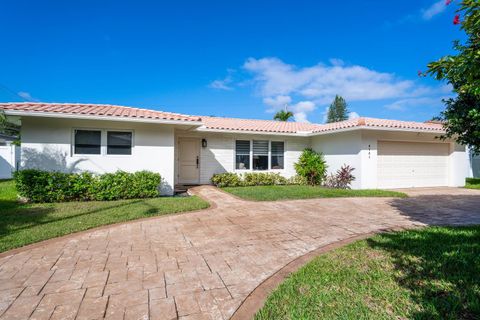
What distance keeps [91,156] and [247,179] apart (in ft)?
24.0

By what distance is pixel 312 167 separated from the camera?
1419 centimetres

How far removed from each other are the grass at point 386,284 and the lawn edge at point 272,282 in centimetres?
11

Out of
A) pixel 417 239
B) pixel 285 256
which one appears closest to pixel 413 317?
pixel 285 256

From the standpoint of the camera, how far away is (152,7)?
11.3 metres

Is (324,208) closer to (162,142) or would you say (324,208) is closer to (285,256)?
(285,256)

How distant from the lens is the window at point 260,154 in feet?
47.1

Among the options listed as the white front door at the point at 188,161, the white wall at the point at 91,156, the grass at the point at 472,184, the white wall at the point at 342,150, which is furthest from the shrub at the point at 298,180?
the grass at the point at 472,184

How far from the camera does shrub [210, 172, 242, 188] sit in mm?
12812

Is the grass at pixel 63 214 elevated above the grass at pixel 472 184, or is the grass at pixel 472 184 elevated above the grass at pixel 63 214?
the grass at pixel 472 184

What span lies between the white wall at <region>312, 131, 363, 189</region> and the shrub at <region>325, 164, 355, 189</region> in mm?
170

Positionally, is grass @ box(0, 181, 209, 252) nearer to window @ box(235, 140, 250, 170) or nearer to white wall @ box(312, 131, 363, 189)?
window @ box(235, 140, 250, 170)

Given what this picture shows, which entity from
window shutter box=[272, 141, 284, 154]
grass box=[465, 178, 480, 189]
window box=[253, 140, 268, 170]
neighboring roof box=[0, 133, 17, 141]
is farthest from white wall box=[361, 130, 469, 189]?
neighboring roof box=[0, 133, 17, 141]

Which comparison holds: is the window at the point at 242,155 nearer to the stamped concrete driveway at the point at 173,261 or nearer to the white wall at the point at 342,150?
the white wall at the point at 342,150

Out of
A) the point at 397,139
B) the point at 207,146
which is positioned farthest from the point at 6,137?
the point at 397,139
